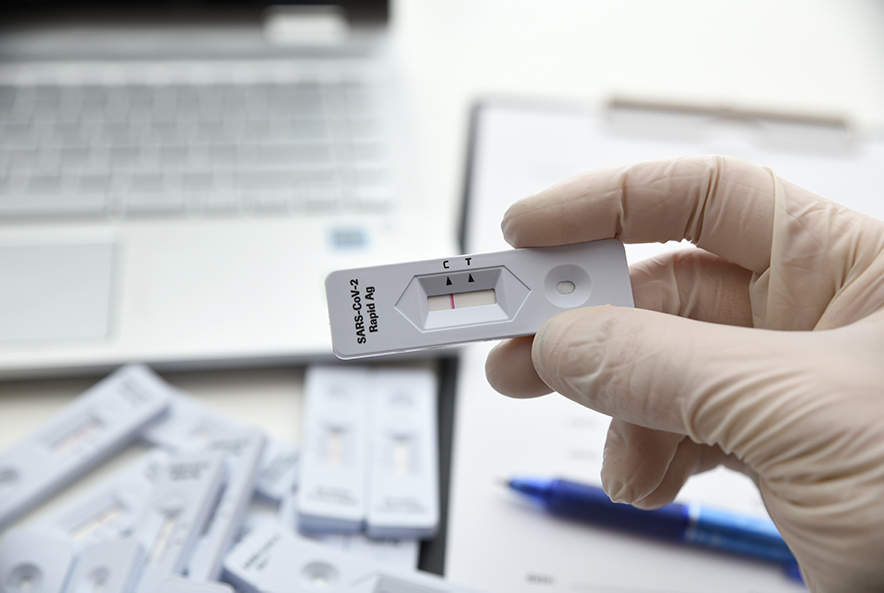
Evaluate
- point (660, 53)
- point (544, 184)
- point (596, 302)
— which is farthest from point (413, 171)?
point (660, 53)

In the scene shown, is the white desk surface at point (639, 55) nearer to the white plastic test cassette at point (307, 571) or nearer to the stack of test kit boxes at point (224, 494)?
the stack of test kit boxes at point (224, 494)

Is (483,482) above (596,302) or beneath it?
beneath

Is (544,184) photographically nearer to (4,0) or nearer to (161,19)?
(161,19)

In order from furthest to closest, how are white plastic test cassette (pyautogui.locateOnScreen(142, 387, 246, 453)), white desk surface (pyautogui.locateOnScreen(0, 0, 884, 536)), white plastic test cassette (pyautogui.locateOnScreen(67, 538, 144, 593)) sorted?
white desk surface (pyautogui.locateOnScreen(0, 0, 884, 536))
white plastic test cassette (pyautogui.locateOnScreen(142, 387, 246, 453))
white plastic test cassette (pyautogui.locateOnScreen(67, 538, 144, 593))

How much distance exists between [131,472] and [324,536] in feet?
0.56

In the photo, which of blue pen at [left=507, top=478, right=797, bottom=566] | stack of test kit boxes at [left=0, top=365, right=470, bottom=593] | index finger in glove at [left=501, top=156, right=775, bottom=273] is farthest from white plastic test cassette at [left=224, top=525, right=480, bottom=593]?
index finger in glove at [left=501, top=156, right=775, bottom=273]

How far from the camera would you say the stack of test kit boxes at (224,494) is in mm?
457

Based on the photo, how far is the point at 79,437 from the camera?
1.81 feet

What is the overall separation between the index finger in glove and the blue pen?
20 cm

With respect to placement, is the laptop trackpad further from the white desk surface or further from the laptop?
the white desk surface

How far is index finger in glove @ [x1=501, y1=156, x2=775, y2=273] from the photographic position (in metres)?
0.42

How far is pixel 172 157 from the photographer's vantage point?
2.33ft

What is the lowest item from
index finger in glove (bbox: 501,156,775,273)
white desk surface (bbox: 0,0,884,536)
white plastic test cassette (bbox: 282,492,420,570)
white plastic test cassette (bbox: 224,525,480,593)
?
white plastic test cassette (bbox: 282,492,420,570)

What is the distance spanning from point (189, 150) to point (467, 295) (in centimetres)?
46
